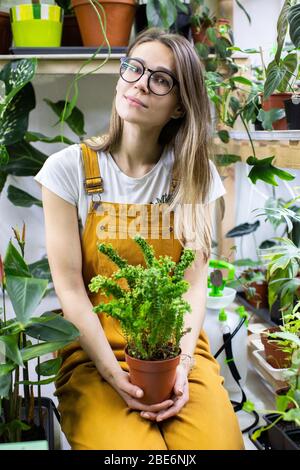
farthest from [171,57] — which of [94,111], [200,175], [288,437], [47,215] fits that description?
[94,111]

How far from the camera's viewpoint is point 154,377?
1074mm

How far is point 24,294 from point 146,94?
63 cm

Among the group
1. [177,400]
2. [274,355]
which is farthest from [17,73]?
[274,355]

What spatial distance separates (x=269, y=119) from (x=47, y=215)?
955mm

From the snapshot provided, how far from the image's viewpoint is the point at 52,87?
8.10ft

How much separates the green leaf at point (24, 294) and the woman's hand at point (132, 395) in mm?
325

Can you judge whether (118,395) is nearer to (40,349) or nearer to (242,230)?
(40,349)

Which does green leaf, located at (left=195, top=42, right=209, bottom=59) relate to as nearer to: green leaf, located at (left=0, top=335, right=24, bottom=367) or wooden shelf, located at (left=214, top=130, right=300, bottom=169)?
wooden shelf, located at (left=214, top=130, right=300, bottom=169)

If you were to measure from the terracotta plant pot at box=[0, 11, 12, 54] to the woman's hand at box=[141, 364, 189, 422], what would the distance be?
159cm

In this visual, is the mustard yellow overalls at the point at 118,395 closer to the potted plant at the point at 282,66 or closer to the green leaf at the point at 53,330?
the green leaf at the point at 53,330

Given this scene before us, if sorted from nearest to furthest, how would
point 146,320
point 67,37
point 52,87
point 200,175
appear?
point 146,320, point 200,175, point 67,37, point 52,87
